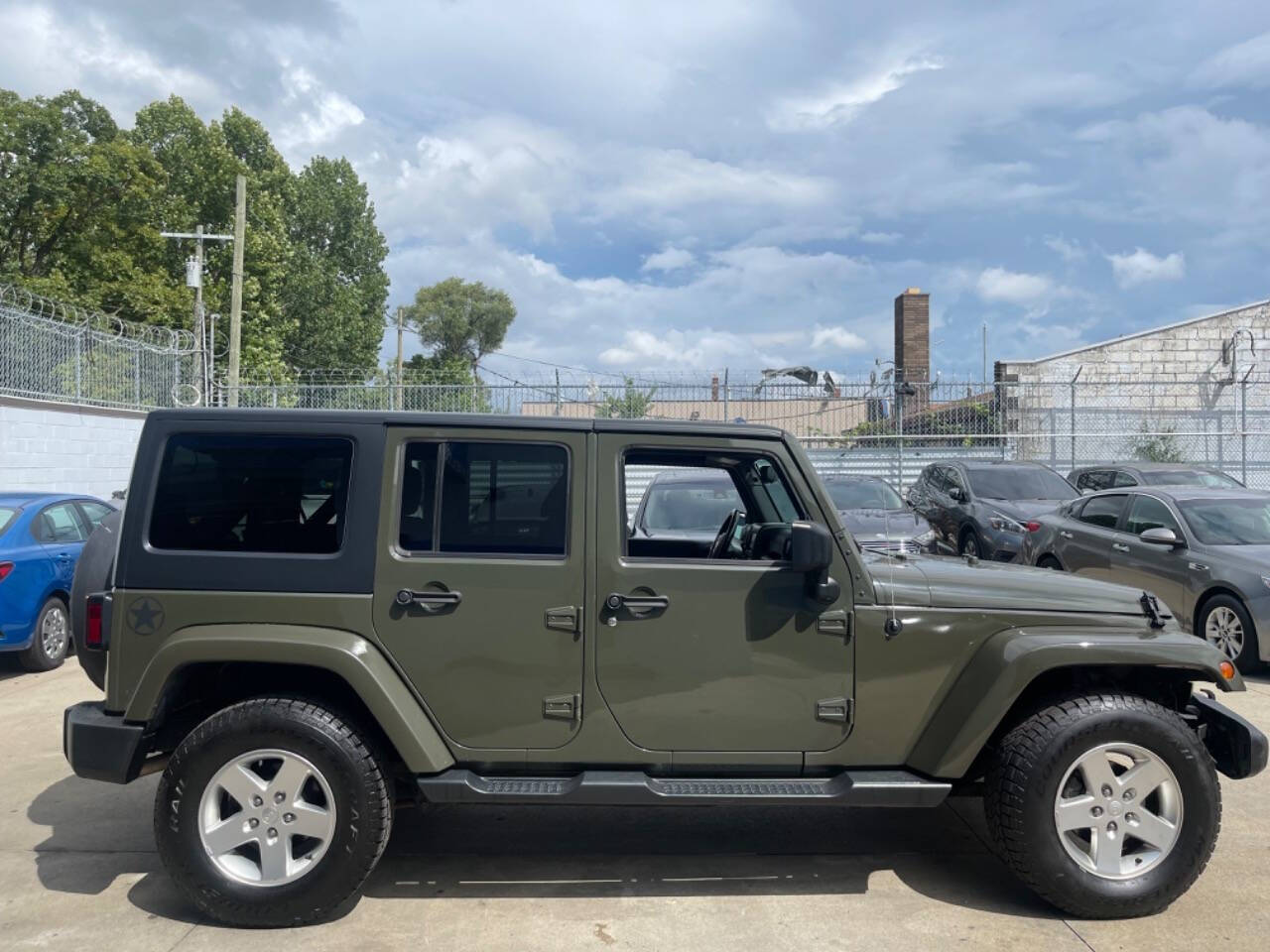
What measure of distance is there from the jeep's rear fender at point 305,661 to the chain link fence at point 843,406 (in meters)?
12.0

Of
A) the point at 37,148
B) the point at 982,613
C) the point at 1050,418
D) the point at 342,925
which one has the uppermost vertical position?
the point at 37,148

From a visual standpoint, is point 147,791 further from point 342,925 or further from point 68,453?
point 68,453

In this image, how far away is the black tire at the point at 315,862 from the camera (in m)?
3.84

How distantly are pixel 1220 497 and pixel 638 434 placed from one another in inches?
294

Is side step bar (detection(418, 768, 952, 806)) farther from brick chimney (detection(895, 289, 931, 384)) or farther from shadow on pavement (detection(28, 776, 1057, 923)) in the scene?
brick chimney (detection(895, 289, 931, 384))

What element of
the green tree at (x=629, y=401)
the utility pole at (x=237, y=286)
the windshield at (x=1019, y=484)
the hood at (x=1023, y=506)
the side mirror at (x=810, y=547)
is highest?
the utility pole at (x=237, y=286)

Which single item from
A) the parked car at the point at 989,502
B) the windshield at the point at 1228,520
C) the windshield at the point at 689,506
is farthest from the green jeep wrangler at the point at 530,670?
the parked car at the point at 989,502

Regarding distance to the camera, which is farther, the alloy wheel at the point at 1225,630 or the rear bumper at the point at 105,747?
the alloy wheel at the point at 1225,630

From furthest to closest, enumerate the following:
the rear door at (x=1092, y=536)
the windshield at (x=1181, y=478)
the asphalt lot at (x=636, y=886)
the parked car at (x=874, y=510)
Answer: the windshield at (x=1181, y=478) → the parked car at (x=874, y=510) → the rear door at (x=1092, y=536) → the asphalt lot at (x=636, y=886)

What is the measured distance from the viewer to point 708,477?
5355 mm

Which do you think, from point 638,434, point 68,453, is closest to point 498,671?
point 638,434

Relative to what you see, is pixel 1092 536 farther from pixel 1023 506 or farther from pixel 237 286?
pixel 237 286

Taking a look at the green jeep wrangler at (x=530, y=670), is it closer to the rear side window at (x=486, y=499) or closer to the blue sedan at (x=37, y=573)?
the rear side window at (x=486, y=499)

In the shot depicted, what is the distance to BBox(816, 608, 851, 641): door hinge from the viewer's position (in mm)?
3982
